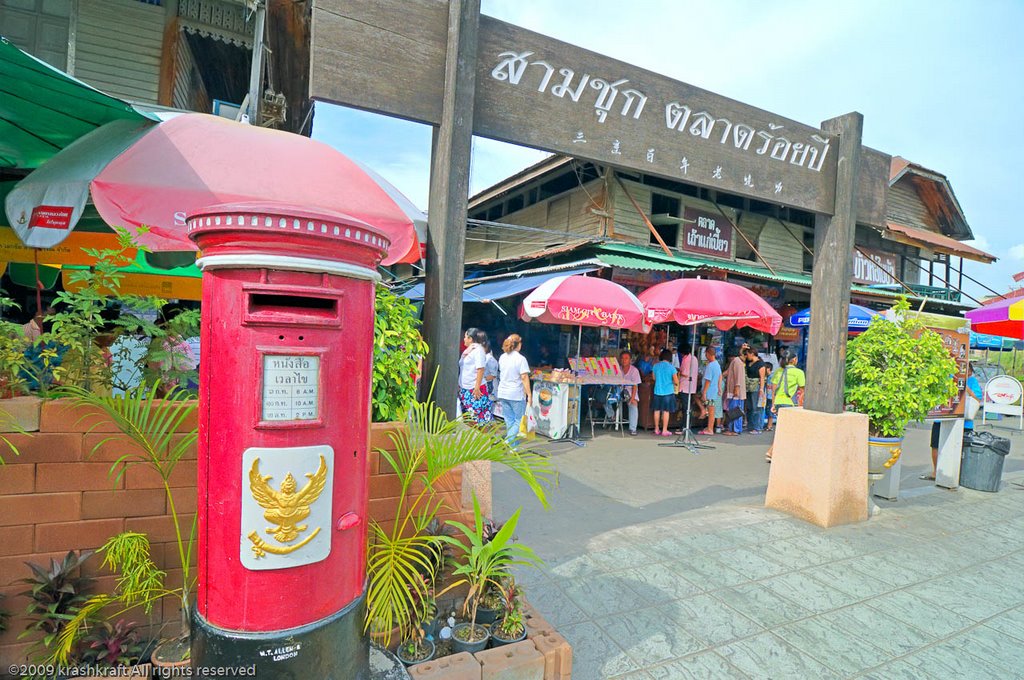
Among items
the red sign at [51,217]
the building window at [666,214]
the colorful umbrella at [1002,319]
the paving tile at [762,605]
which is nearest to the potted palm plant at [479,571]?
the paving tile at [762,605]

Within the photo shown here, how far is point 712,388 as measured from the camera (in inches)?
437

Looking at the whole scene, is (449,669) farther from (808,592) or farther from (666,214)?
(666,214)

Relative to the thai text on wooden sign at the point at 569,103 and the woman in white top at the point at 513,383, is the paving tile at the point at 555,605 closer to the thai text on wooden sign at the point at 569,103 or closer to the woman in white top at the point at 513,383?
the thai text on wooden sign at the point at 569,103

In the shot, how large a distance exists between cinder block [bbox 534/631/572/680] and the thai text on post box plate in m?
1.67

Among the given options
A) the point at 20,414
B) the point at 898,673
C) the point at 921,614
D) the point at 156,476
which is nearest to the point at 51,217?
the point at 20,414

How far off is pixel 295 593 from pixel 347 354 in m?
0.87

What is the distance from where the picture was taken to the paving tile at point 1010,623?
3522 mm

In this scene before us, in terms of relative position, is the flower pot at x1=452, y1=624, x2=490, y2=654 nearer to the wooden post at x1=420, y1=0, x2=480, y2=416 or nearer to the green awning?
the wooden post at x1=420, y1=0, x2=480, y2=416

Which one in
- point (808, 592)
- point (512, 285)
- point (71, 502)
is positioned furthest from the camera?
point (512, 285)

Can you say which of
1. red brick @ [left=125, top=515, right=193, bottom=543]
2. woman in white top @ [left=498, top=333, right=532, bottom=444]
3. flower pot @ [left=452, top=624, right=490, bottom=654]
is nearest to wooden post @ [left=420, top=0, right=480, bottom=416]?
flower pot @ [left=452, top=624, right=490, bottom=654]

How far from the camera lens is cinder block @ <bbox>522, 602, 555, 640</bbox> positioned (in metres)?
2.71

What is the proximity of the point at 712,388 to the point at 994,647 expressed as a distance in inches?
311

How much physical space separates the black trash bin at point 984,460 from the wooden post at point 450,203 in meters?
7.68

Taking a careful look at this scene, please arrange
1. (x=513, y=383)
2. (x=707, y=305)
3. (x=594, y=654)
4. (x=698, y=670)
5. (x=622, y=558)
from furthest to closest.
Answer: (x=707, y=305), (x=513, y=383), (x=622, y=558), (x=594, y=654), (x=698, y=670)
